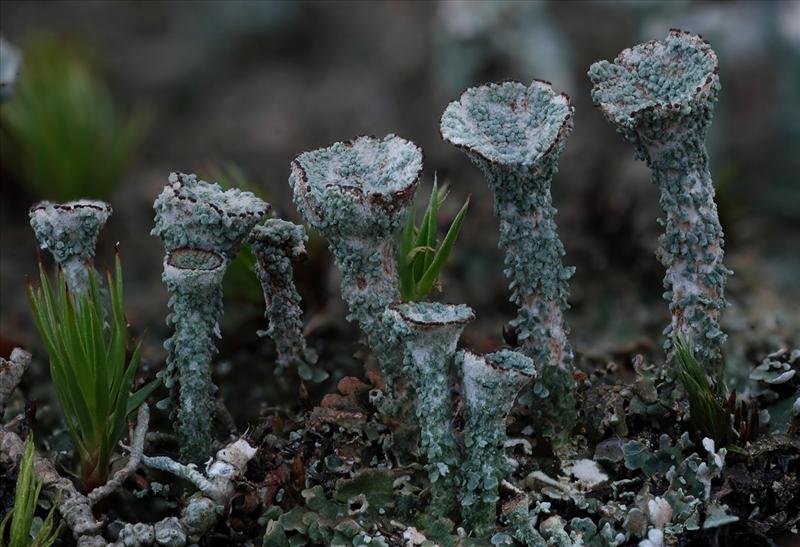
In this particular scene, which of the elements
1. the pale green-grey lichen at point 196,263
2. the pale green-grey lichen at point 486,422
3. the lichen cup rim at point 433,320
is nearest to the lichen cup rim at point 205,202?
the pale green-grey lichen at point 196,263

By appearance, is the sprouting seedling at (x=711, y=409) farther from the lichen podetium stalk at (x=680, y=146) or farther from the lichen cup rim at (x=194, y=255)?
the lichen cup rim at (x=194, y=255)

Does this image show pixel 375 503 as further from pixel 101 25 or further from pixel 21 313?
pixel 101 25

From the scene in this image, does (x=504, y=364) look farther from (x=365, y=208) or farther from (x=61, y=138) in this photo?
(x=61, y=138)

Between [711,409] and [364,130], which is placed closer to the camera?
[711,409]

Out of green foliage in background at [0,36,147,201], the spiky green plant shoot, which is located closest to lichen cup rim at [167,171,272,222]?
the spiky green plant shoot

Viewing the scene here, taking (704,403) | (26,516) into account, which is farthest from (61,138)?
(704,403)

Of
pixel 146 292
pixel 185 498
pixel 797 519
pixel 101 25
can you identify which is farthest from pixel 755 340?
pixel 101 25

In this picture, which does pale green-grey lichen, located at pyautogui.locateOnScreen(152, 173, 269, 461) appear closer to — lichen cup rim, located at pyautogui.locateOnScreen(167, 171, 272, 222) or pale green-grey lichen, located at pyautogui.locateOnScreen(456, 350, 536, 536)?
lichen cup rim, located at pyautogui.locateOnScreen(167, 171, 272, 222)
